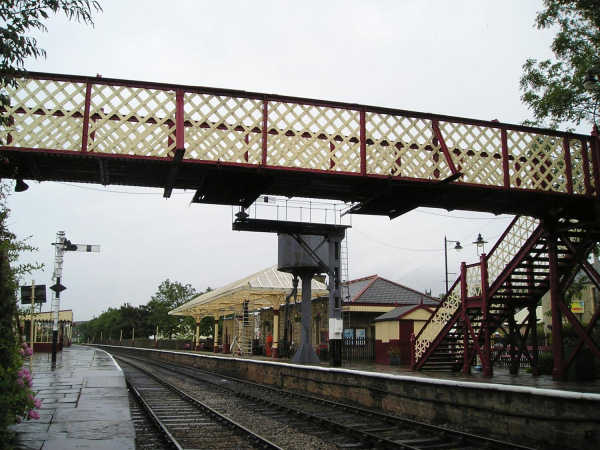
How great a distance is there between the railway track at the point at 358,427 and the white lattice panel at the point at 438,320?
4.24 m

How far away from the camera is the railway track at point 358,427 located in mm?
8719

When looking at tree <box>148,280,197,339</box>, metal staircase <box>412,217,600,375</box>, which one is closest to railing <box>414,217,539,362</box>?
metal staircase <box>412,217,600,375</box>

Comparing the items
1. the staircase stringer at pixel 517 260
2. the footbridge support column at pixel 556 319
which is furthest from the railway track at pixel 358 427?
the staircase stringer at pixel 517 260

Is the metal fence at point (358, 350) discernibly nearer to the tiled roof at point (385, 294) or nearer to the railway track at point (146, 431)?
the tiled roof at point (385, 294)

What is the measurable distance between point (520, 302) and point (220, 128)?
9452mm

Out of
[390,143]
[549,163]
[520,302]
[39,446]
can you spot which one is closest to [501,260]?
[520,302]

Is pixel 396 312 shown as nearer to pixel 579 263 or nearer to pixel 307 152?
pixel 579 263

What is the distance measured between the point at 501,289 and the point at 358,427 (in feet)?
21.4

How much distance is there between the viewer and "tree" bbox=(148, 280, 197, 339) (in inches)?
3253

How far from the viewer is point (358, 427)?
10438mm

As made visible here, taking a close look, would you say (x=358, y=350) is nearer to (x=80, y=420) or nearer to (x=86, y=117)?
(x=80, y=420)

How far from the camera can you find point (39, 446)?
754 cm

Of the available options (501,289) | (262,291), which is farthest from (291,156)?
(262,291)

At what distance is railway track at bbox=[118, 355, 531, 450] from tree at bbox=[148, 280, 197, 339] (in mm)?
67346
